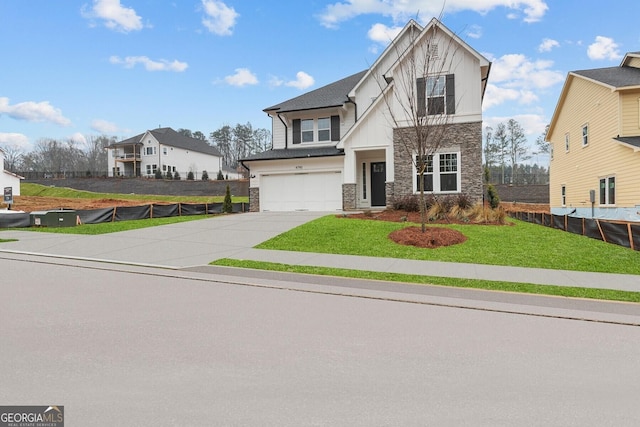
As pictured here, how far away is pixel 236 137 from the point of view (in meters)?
92.3

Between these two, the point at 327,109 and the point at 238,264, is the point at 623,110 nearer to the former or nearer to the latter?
the point at 327,109

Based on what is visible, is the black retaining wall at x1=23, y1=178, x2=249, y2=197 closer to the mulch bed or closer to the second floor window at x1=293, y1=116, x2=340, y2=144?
the second floor window at x1=293, y1=116, x2=340, y2=144

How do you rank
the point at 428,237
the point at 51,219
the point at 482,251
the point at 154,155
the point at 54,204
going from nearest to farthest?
the point at 482,251
the point at 428,237
the point at 51,219
the point at 54,204
the point at 154,155

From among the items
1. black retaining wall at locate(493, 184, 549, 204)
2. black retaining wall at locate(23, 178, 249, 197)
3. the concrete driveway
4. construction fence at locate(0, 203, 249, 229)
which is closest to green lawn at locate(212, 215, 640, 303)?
the concrete driveway

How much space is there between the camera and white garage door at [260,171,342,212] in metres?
21.2

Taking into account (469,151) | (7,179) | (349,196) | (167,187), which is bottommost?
Result: (349,196)

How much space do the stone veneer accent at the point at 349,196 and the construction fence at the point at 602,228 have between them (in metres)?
8.89

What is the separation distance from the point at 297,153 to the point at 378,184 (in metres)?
5.13

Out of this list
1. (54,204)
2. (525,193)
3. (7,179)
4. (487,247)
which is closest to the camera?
(487,247)

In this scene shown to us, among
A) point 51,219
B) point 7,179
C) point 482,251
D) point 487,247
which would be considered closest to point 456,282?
point 482,251

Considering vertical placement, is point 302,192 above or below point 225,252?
above

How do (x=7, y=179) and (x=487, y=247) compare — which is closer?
(x=487, y=247)

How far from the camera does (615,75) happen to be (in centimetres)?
1953

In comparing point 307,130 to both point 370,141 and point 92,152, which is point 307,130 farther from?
point 92,152
